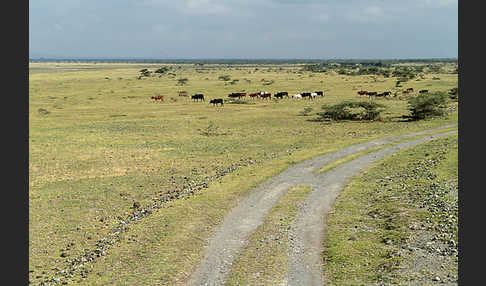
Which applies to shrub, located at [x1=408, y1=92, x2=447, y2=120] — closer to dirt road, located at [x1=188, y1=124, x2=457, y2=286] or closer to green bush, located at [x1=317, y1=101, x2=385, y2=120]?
green bush, located at [x1=317, y1=101, x2=385, y2=120]

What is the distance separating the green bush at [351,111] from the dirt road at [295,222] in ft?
60.3

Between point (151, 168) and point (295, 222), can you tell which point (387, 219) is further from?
point (151, 168)

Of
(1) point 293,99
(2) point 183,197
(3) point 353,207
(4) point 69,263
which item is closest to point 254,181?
(2) point 183,197

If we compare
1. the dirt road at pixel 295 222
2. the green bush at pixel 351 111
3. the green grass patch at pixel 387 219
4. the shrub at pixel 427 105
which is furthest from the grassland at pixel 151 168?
the green grass patch at pixel 387 219

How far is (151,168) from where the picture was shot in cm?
2392

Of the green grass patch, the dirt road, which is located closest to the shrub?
the dirt road

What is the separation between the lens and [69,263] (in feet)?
39.8

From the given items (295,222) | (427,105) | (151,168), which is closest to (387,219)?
(295,222)

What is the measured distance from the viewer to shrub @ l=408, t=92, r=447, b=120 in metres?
41.6

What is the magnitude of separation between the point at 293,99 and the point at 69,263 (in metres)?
53.0

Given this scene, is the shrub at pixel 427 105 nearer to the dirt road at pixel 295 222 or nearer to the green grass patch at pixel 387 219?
the dirt road at pixel 295 222

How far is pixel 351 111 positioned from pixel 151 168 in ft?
90.8

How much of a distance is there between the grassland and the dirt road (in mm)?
615

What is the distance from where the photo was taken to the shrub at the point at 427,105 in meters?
41.6
